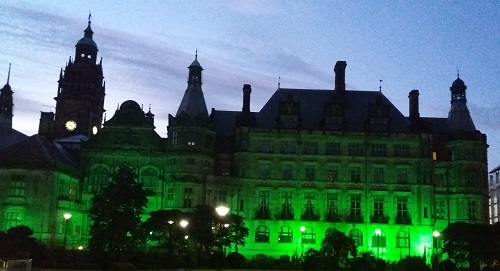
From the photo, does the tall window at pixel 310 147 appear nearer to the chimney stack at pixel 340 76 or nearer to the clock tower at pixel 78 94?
the chimney stack at pixel 340 76

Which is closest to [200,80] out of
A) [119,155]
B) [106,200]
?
[119,155]

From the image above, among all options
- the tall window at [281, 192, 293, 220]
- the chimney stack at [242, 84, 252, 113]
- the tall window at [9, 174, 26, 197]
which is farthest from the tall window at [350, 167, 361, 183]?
the tall window at [9, 174, 26, 197]

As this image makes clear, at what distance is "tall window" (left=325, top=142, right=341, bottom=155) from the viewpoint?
227ft

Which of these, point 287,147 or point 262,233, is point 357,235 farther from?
point 287,147

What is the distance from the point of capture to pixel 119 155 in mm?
66625

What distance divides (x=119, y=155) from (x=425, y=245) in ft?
117

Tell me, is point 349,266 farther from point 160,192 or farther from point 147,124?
point 147,124

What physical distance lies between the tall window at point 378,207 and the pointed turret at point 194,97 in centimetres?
2178

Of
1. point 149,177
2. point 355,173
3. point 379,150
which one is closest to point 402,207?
point 355,173

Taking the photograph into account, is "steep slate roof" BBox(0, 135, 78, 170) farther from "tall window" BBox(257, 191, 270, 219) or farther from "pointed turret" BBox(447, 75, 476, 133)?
"pointed turret" BBox(447, 75, 476, 133)

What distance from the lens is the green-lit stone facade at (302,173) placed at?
66000mm

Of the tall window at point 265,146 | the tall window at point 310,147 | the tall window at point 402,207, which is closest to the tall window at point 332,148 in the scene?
the tall window at point 310,147

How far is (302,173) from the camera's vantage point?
68.5m

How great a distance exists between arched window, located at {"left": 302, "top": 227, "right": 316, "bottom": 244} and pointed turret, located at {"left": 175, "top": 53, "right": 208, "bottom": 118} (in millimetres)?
17362
